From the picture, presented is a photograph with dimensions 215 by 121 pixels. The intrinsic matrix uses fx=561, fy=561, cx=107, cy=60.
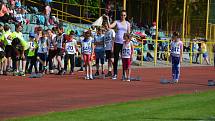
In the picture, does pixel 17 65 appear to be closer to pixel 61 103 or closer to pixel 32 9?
pixel 61 103

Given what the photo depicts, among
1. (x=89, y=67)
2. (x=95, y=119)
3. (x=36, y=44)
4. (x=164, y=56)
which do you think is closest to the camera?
(x=95, y=119)

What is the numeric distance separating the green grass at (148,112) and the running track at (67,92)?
700 millimetres

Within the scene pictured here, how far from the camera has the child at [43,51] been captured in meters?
22.6

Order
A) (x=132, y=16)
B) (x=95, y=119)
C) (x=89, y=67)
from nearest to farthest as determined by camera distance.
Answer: (x=95, y=119), (x=89, y=67), (x=132, y=16)

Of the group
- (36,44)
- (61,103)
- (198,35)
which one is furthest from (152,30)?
(61,103)

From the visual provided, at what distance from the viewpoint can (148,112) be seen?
1198 centimetres

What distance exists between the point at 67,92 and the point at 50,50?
774cm

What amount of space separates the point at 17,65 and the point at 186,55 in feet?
72.2

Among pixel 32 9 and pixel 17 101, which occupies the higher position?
pixel 32 9

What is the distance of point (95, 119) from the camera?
10734 mm

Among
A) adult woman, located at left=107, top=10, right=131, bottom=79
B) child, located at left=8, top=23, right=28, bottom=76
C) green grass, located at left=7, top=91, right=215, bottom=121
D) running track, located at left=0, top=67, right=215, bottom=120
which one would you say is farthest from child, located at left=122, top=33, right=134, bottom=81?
green grass, located at left=7, top=91, right=215, bottom=121

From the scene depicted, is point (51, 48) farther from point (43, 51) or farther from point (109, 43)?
point (109, 43)

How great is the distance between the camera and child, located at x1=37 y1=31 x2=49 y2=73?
74.2 feet

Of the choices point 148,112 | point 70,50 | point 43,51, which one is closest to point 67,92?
point 148,112
